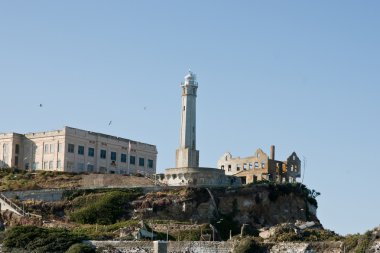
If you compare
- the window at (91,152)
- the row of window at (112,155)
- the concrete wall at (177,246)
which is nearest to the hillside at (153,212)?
the concrete wall at (177,246)

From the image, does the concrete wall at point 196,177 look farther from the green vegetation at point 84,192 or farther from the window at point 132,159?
the window at point 132,159

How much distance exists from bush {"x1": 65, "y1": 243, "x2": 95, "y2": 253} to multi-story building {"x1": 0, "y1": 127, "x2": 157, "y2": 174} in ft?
146

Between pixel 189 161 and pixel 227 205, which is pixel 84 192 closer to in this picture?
pixel 227 205

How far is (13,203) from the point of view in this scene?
3484 inches

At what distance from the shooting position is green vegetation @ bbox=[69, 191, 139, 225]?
8775 centimetres

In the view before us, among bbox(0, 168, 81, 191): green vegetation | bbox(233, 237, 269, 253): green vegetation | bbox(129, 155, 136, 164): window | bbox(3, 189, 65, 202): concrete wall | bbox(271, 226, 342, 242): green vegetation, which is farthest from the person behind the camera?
bbox(129, 155, 136, 164): window

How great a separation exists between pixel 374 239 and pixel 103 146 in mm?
60639

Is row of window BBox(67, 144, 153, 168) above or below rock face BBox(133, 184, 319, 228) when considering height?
above

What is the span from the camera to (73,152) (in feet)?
358

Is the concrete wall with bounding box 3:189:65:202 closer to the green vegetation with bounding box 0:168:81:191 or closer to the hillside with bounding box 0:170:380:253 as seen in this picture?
the hillside with bounding box 0:170:380:253

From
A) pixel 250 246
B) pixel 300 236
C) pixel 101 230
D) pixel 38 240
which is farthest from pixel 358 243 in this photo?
pixel 101 230

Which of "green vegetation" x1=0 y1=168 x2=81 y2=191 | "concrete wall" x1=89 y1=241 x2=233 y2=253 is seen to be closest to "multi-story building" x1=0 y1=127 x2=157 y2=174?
"green vegetation" x1=0 y1=168 x2=81 y2=191

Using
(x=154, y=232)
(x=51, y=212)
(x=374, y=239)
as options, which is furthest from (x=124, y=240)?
(x=51, y=212)

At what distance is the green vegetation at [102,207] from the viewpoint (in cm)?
8775
